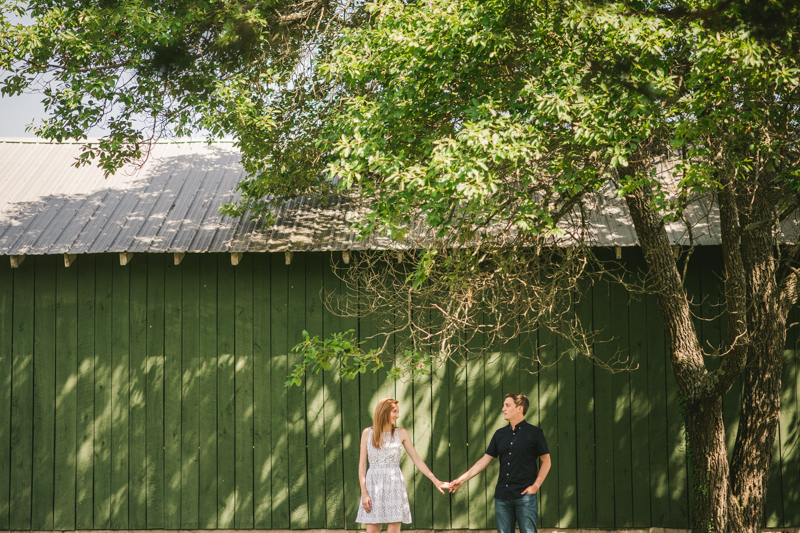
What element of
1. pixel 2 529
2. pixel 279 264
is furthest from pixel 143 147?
pixel 2 529

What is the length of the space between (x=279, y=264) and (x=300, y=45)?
7.40ft

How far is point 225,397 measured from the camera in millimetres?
6590

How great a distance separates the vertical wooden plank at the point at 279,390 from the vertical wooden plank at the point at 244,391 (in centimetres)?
23

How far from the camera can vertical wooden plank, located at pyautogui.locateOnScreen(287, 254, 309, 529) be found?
6.47 meters

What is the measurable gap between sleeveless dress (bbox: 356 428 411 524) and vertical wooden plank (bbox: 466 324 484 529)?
176 cm

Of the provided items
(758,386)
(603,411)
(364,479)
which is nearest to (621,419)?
(603,411)

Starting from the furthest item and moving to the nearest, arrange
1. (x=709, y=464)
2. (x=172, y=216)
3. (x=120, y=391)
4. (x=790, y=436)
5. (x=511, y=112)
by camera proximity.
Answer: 1. (x=172, y=216)
2. (x=120, y=391)
3. (x=790, y=436)
4. (x=709, y=464)
5. (x=511, y=112)

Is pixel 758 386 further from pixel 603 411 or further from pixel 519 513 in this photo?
pixel 519 513


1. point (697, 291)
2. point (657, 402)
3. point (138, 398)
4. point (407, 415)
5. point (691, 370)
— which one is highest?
point (697, 291)

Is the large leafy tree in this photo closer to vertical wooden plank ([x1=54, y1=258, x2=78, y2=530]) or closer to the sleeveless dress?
the sleeveless dress

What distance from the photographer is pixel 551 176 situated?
523 centimetres

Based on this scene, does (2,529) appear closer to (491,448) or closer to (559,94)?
(491,448)

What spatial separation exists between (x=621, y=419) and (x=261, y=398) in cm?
381

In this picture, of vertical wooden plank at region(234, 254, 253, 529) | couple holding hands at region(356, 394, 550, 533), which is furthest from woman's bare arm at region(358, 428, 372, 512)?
vertical wooden plank at region(234, 254, 253, 529)
